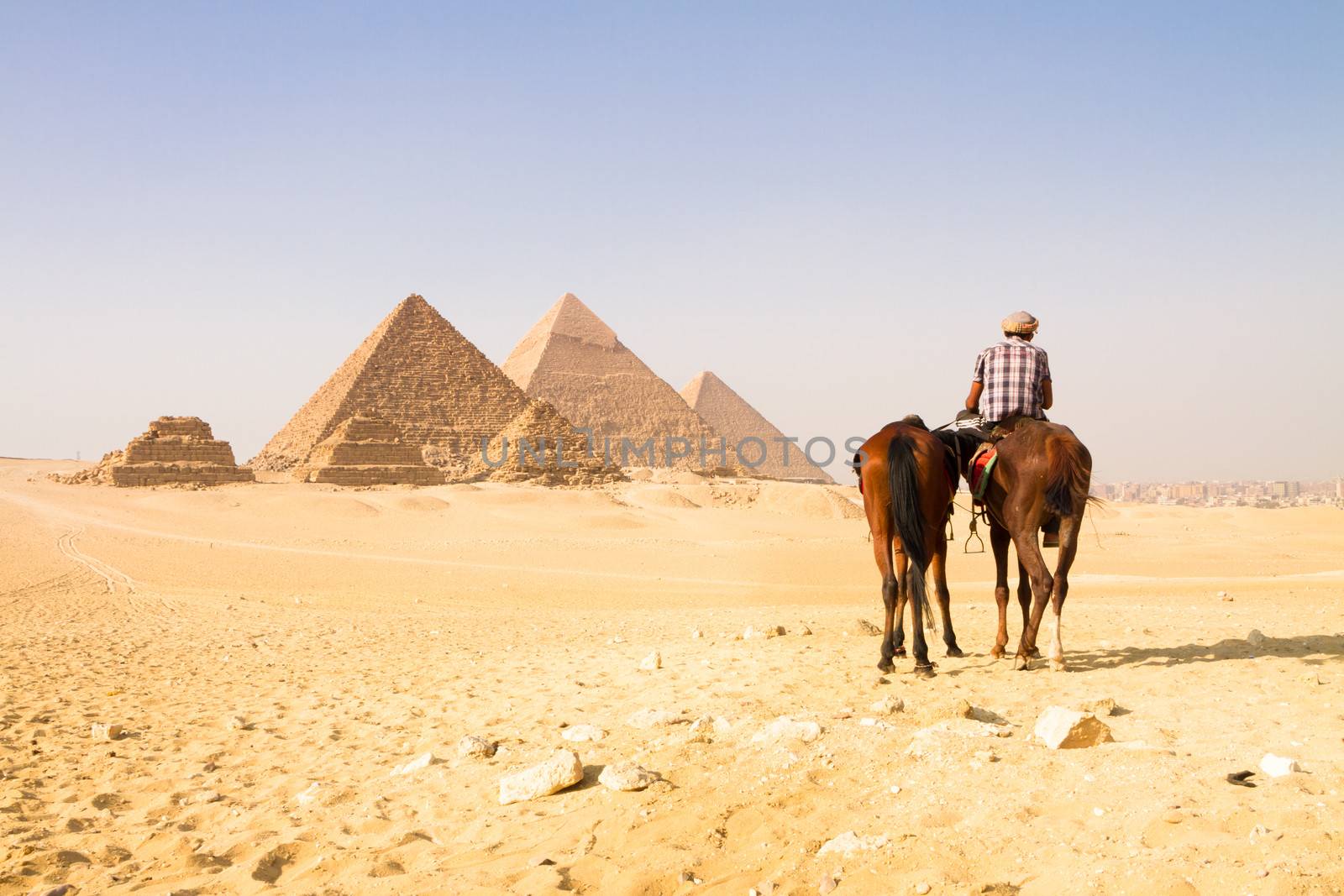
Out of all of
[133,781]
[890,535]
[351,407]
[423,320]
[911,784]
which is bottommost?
[133,781]

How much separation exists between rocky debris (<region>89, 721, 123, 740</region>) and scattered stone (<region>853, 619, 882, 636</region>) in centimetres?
525

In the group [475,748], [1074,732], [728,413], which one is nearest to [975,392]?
[1074,732]

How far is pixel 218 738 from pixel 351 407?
7878 centimetres

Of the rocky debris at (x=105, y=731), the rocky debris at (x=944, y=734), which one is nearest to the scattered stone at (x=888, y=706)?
the rocky debris at (x=944, y=734)

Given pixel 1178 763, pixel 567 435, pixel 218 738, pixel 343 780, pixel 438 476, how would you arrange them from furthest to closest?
pixel 567 435 → pixel 438 476 → pixel 218 738 → pixel 343 780 → pixel 1178 763

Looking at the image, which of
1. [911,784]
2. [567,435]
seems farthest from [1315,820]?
[567,435]

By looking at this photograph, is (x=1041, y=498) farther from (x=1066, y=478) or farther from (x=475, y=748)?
(x=475, y=748)

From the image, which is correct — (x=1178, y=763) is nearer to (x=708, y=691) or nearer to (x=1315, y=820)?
(x=1315, y=820)

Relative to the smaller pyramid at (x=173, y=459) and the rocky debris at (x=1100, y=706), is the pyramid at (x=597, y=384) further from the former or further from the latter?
the rocky debris at (x=1100, y=706)

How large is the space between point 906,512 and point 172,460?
4969cm

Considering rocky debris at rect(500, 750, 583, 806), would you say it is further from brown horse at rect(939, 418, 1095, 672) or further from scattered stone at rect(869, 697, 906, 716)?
brown horse at rect(939, 418, 1095, 672)

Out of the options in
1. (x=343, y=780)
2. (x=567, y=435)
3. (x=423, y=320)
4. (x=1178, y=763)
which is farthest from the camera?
(x=423, y=320)

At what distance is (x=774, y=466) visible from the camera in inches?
4481

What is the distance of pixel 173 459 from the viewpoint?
157 ft
